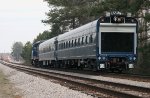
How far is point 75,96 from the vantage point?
14.4 metres

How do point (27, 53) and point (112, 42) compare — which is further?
point (27, 53)

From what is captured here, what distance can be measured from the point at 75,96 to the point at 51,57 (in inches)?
1254

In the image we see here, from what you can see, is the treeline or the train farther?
the treeline

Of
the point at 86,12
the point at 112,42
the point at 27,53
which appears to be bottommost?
the point at 112,42

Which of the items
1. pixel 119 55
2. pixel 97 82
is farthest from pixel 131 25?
pixel 97 82

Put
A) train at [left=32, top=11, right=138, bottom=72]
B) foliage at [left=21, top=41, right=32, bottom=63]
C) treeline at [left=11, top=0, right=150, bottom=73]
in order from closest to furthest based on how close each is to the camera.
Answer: train at [left=32, top=11, right=138, bottom=72], treeline at [left=11, top=0, right=150, bottom=73], foliage at [left=21, top=41, right=32, bottom=63]

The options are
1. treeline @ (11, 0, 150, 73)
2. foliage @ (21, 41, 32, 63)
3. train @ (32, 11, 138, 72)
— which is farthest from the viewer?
foliage @ (21, 41, 32, 63)

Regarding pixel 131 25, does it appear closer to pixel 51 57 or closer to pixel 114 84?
pixel 114 84

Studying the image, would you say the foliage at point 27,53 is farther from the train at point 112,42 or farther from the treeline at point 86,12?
the train at point 112,42

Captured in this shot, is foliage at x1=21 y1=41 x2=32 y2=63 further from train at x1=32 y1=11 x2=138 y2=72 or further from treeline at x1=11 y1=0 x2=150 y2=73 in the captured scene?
train at x1=32 y1=11 x2=138 y2=72

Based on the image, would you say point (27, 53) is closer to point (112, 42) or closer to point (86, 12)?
point (86, 12)

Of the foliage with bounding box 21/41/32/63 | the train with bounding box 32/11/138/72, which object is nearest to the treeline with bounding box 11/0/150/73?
the train with bounding box 32/11/138/72

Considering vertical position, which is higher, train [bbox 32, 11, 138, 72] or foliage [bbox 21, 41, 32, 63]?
foliage [bbox 21, 41, 32, 63]

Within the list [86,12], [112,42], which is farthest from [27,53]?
[112,42]
